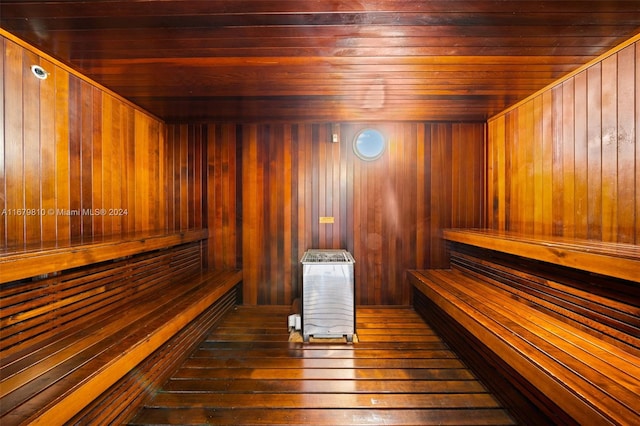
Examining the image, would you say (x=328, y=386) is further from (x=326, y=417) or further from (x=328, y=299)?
(x=328, y=299)

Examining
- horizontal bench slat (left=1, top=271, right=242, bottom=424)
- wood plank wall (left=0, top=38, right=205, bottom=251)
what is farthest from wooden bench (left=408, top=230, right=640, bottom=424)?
wood plank wall (left=0, top=38, right=205, bottom=251)

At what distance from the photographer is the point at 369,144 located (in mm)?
3602

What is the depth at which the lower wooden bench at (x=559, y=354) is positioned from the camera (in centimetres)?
112

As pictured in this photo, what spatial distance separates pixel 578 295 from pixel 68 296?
10.5ft

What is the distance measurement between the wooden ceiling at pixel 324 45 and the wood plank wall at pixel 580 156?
19 centimetres

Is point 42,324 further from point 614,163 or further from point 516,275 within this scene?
point 614,163

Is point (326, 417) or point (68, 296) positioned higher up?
point (68, 296)

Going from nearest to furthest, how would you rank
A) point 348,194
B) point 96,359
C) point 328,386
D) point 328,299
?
point 96,359 < point 328,386 < point 328,299 < point 348,194

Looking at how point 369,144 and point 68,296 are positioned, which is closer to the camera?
point 68,296

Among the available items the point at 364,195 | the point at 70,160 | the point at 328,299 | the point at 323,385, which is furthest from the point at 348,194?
the point at 70,160

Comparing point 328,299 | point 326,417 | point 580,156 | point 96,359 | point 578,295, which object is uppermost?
point 580,156

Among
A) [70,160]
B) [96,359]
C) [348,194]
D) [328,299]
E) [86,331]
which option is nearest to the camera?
[96,359]

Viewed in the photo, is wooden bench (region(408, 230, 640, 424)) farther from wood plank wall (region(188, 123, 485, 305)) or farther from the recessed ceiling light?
the recessed ceiling light

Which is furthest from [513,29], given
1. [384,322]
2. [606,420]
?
[384,322]
